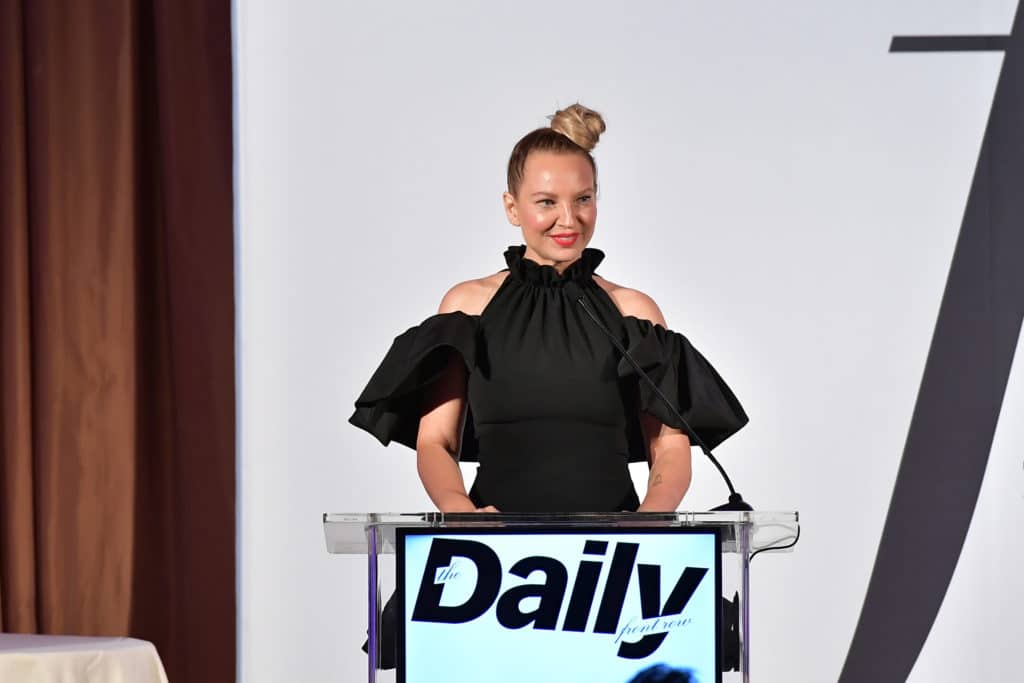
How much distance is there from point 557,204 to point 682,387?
1.37 feet

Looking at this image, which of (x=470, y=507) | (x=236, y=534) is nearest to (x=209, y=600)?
(x=236, y=534)

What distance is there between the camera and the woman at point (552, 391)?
200 centimetres

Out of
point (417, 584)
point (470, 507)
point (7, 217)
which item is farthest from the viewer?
point (7, 217)

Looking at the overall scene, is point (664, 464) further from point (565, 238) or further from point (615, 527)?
point (615, 527)

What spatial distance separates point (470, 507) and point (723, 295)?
1308mm

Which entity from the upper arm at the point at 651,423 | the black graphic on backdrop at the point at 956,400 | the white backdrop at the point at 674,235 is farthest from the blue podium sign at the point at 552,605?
the black graphic on backdrop at the point at 956,400

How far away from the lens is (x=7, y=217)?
8.78ft

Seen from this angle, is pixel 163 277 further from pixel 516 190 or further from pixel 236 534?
pixel 516 190

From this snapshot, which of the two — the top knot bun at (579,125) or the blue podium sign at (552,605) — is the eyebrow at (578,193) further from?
the blue podium sign at (552,605)

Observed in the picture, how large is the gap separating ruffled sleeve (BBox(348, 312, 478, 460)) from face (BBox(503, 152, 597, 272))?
0.21 metres

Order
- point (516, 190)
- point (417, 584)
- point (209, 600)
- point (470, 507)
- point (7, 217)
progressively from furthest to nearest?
point (209, 600) → point (7, 217) → point (516, 190) → point (470, 507) → point (417, 584)

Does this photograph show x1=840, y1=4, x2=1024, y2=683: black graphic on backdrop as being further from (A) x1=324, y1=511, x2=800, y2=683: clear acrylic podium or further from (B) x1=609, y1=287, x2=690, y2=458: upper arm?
(A) x1=324, y1=511, x2=800, y2=683: clear acrylic podium

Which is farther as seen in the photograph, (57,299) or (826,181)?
(826,181)

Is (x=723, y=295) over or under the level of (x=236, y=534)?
over
